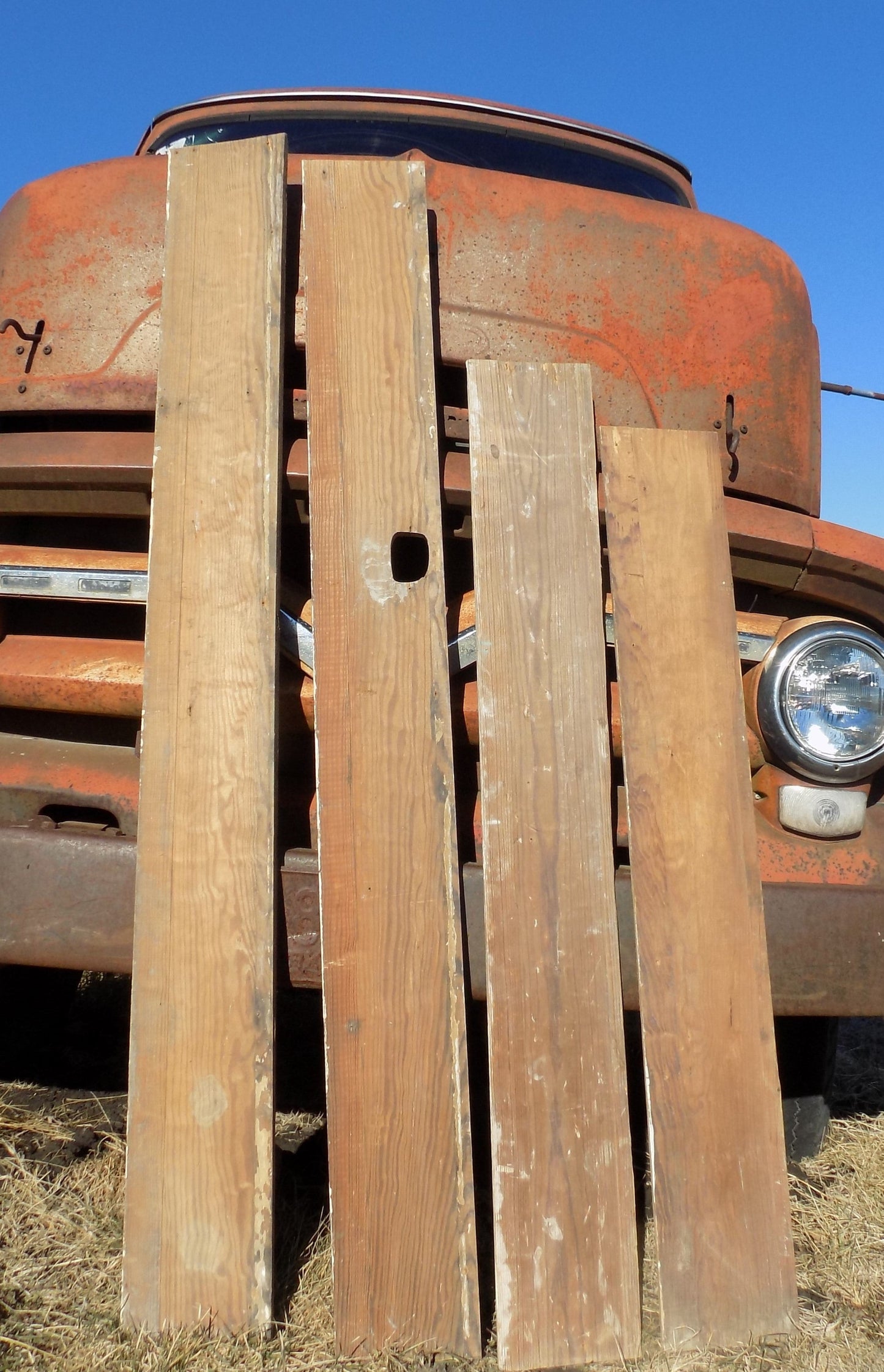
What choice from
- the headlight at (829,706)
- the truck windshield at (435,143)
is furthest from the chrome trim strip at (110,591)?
the truck windshield at (435,143)

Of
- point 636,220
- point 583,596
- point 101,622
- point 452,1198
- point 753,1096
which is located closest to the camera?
point 452,1198

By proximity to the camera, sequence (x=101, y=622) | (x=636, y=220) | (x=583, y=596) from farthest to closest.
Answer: (x=636, y=220)
(x=101, y=622)
(x=583, y=596)

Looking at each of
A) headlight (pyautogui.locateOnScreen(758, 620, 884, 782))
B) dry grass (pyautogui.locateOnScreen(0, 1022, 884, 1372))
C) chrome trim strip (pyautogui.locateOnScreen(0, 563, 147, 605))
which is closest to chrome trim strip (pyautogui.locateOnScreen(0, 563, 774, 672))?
chrome trim strip (pyautogui.locateOnScreen(0, 563, 147, 605))

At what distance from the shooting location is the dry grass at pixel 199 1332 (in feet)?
5.65

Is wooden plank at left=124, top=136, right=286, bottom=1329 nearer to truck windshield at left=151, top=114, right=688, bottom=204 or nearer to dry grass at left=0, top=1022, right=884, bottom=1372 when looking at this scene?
dry grass at left=0, top=1022, right=884, bottom=1372

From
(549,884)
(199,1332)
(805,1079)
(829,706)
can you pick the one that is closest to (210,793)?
(549,884)

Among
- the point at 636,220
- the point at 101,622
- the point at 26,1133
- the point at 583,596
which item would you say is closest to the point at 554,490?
the point at 583,596

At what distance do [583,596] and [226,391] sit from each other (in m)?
→ 0.78

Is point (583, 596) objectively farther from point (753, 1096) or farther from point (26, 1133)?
point (26, 1133)

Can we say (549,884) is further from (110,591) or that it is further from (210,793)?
(110,591)

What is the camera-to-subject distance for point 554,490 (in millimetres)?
2105

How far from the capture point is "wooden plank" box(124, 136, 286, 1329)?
181 centimetres

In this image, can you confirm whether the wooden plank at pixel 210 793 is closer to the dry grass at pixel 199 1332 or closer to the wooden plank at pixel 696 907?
the dry grass at pixel 199 1332

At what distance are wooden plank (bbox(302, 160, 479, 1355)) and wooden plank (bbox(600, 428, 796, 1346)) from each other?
1.14 feet
